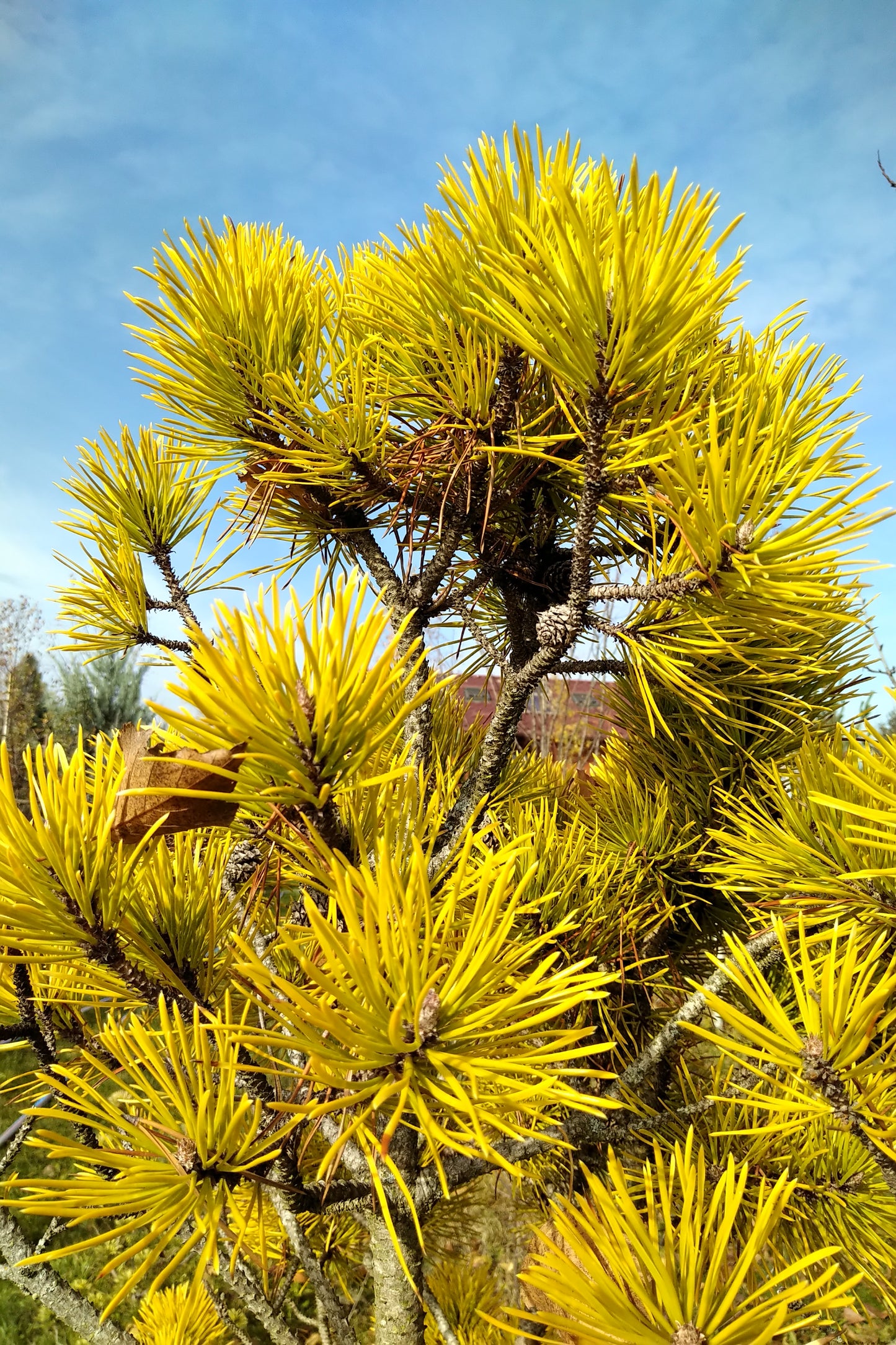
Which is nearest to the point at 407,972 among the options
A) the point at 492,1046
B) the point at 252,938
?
the point at 492,1046

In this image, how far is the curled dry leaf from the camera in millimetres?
376

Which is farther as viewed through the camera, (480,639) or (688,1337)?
(480,639)

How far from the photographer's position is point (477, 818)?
2.30 ft

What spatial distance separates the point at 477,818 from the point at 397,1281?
51cm

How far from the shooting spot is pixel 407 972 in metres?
0.35

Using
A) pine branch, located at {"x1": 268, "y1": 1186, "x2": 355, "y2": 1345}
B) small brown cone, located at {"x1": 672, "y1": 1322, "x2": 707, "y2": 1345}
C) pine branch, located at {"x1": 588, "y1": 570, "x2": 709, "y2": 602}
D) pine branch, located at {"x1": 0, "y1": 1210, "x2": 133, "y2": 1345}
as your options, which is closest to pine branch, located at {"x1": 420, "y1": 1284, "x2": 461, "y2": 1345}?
pine branch, located at {"x1": 268, "y1": 1186, "x2": 355, "y2": 1345}

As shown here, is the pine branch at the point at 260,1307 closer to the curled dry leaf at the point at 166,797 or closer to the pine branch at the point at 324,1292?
the pine branch at the point at 324,1292

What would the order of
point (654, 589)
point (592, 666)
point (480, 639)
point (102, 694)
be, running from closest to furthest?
1. point (654, 589)
2. point (592, 666)
3. point (480, 639)
4. point (102, 694)

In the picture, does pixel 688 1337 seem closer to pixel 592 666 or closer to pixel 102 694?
pixel 592 666

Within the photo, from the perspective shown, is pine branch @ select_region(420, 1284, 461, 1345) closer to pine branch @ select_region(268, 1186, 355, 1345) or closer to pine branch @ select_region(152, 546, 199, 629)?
pine branch @ select_region(268, 1186, 355, 1345)

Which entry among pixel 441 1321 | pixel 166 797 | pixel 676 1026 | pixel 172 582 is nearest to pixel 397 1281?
pixel 441 1321

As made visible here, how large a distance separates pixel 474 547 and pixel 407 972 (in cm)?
62

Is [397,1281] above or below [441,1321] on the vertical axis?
above

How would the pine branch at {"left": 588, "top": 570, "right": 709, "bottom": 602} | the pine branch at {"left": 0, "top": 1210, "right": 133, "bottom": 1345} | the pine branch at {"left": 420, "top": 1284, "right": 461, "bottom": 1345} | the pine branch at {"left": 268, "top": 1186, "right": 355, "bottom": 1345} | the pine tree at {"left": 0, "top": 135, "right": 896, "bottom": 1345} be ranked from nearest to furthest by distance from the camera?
the pine tree at {"left": 0, "top": 135, "right": 896, "bottom": 1345}
the pine branch at {"left": 588, "top": 570, "right": 709, "bottom": 602}
the pine branch at {"left": 0, "top": 1210, "right": 133, "bottom": 1345}
the pine branch at {"left": 268, "top": 1186, "right": 355, "bottom": 1345}
the pine branch at {"left": 420, "top": 1284, "right": 461, "bottom": 1345}
